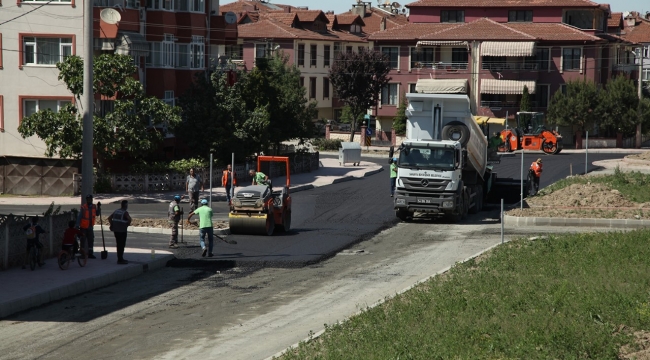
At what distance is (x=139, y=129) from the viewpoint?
39.9 metres

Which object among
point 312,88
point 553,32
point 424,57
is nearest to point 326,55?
point 312,88

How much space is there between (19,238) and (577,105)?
58.1 meters

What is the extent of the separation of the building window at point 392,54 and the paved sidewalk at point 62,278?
60387 mm

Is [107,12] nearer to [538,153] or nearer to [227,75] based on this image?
[227,75]

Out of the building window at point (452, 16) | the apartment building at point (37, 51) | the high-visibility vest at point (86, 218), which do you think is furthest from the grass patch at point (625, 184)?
the building window at point (452, 16)

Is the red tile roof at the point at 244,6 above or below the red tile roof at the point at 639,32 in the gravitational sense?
above

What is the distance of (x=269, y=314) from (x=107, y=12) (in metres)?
26.3

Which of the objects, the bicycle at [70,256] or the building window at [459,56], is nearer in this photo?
the bicycle at [70,256]

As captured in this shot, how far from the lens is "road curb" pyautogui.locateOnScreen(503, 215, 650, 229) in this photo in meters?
31.4

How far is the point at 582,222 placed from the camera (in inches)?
1244

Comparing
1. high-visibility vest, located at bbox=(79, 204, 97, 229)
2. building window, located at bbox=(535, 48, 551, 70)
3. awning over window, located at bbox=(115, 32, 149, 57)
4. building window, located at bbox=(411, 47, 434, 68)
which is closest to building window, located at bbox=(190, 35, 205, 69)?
awning over window, located at bbox=(115, 32, 149, 57)

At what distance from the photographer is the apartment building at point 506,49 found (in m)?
77.6

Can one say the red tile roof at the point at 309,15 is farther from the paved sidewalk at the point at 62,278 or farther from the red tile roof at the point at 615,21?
the paved sidewalk at the point at 62,278

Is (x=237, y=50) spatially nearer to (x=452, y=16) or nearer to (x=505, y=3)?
(x=452, y=16)
